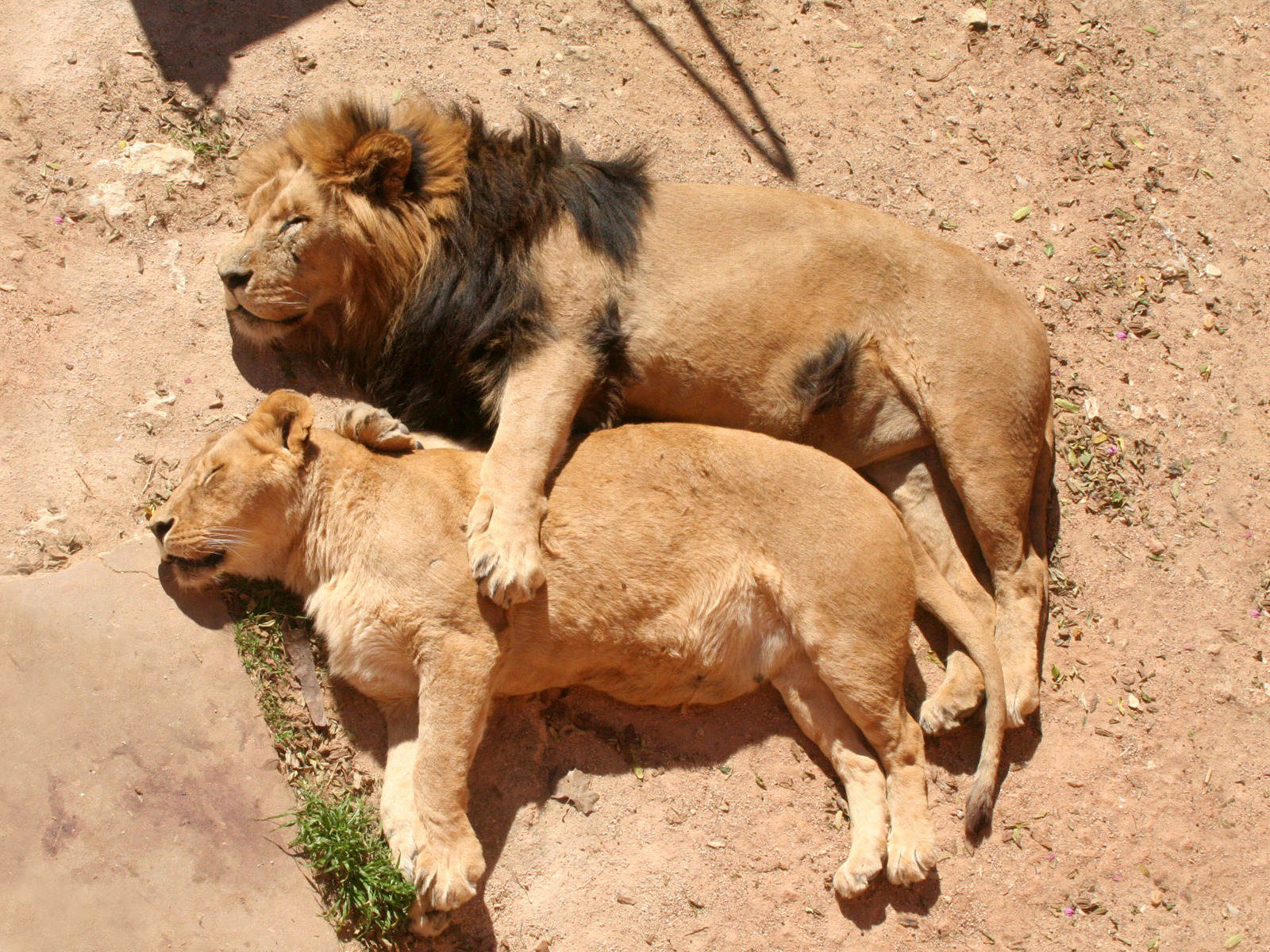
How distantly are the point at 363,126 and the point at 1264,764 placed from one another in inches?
207

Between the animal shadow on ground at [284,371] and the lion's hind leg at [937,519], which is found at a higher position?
the animal shadow on ground at [284,371]

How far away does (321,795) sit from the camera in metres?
4.61

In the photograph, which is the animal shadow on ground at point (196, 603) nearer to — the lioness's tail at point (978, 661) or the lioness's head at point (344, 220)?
the lioness's head at point (344, 220)

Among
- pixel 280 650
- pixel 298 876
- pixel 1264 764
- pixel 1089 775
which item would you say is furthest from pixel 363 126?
pixel 1264 764

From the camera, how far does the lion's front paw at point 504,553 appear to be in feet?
14.4

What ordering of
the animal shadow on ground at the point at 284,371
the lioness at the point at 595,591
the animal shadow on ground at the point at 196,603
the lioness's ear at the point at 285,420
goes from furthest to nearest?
the animal shadow on ground at the point at 284,371 → the animal shadow on ground at the point at 196,603 → the lioness's ear at the point at 285,420 → the lioness at the point at 595,591

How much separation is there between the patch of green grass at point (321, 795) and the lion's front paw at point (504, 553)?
968 mm

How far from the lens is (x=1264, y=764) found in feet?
17.7

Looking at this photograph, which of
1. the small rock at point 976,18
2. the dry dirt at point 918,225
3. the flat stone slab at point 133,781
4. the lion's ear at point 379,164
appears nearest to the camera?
the flat stone slab at point 133,781

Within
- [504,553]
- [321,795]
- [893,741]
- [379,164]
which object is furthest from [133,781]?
[893,741]

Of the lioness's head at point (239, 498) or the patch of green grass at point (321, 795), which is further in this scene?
the lioness's head at point (239, 498)

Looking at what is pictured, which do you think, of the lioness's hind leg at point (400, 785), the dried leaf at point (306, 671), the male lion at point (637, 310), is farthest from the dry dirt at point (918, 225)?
the dried leaf at point (306, 671)

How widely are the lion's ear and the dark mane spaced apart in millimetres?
172

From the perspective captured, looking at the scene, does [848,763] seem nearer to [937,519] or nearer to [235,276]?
[937,519]
